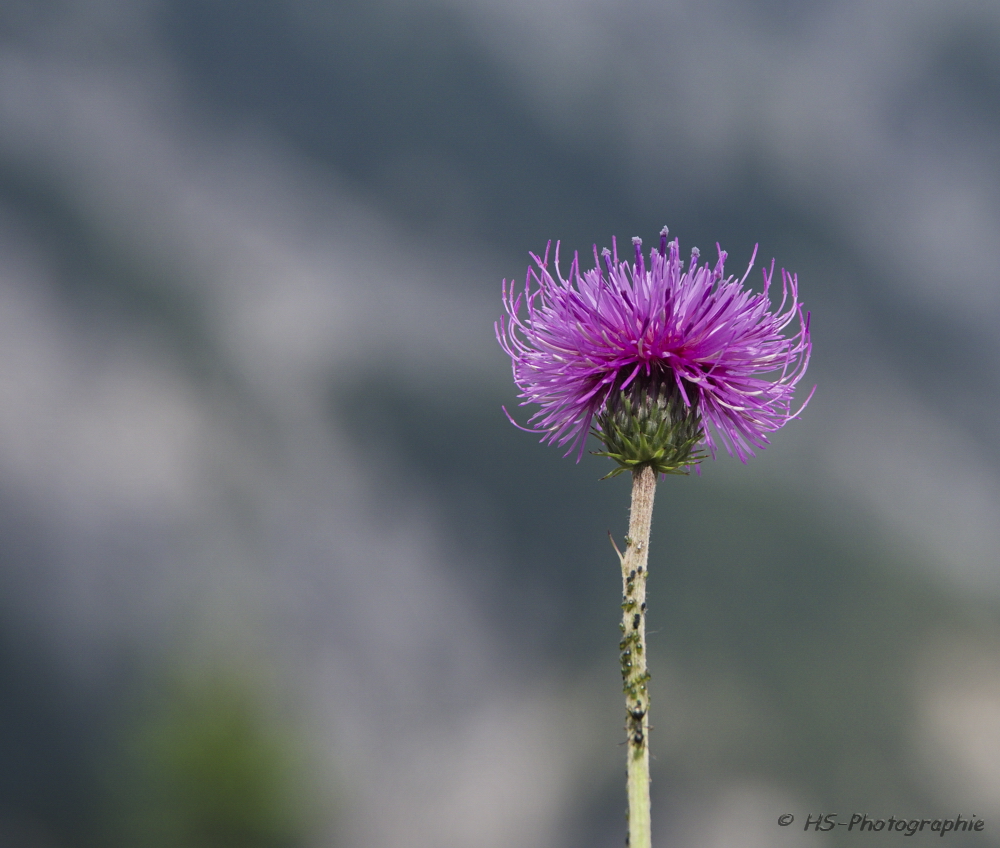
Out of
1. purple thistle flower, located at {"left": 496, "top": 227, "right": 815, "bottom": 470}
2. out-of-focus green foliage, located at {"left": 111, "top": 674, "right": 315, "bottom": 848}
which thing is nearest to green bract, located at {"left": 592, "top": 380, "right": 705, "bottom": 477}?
purple thistle flower, located at {"left": 496, "top": 227, "right": 815, "bottom": 470}

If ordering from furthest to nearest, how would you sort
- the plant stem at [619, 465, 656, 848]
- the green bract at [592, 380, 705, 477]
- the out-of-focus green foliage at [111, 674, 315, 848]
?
the out-of-focus green foliage at [111, 674, 315, 848] < the green bract at [592, 380, 705, 477] < the plant stem at [619, 465, 656, 848]

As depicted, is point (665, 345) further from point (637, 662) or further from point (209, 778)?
point (209, 778)

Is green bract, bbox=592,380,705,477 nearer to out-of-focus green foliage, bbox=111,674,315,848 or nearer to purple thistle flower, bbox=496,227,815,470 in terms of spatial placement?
purple thistle flower, bbox=496,227,815,470

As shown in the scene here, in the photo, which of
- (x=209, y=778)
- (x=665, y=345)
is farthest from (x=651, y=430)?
(x=209, y=778)

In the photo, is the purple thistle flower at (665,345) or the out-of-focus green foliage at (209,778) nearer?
the purple thistle flower at (665,345)

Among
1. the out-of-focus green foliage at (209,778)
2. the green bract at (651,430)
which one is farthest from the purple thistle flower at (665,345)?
the out-of-focus green foliage at (209,778)

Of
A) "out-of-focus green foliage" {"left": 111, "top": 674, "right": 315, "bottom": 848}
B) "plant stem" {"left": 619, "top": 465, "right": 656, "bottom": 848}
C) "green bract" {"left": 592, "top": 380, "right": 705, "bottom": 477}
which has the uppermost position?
"green bract" {"left": 592, "top": 380, "right": 705, "bottom": 477}

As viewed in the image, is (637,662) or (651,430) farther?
(651,430)

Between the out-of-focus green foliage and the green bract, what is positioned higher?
the green bract

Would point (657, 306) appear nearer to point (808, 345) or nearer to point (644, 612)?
point (808, 345)

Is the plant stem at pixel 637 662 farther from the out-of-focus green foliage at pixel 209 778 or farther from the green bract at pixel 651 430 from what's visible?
the out-of-focus green foliage at pixel 209 778
